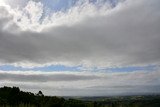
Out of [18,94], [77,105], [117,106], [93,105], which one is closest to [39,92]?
[18,94]

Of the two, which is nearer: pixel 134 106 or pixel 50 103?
pixel 134 106

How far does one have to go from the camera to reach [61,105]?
2698cm

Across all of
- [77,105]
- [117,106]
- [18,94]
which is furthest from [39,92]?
[117,106]

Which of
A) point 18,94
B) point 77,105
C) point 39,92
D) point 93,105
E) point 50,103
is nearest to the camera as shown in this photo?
point 93,105

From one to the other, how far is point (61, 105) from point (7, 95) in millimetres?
23970

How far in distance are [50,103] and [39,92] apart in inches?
775

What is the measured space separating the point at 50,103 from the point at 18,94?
24246 mm

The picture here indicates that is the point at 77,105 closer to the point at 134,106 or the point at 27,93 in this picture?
the point at 134,106

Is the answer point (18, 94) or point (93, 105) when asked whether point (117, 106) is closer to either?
point (93, 105)

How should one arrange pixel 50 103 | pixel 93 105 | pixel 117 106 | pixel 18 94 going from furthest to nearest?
pixel 18 94 → pixel 50 103 → pixel 93 105 → pixel 117 106

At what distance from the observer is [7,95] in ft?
159

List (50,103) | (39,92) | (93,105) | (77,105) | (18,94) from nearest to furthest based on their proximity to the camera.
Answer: (93,105) < (50,103) < (77,105) < (39,92) < (18,94)

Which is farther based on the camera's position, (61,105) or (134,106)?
(61,105)

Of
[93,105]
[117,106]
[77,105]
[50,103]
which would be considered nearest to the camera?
[117,106]
